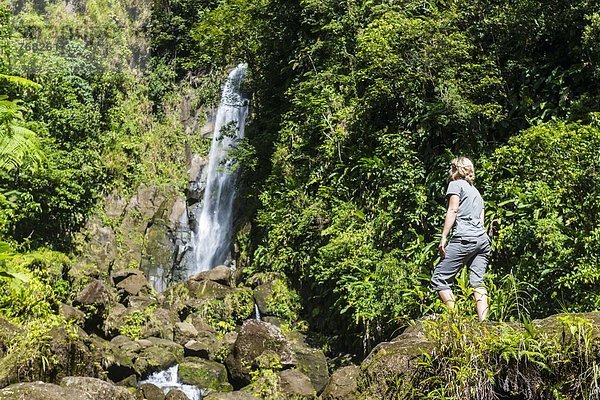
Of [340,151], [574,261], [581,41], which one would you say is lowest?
[574,261]

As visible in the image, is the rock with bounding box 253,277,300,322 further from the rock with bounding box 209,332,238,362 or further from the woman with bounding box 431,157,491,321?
the woman with bounding box 431,157,491,321

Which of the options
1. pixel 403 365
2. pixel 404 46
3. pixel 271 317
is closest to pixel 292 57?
pixel 404 46

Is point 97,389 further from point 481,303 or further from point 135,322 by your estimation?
point 135,322

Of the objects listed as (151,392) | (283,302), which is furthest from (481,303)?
(283,302)

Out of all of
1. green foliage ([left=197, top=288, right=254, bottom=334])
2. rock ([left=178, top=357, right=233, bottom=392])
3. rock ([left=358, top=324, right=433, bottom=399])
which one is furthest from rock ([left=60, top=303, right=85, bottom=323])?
rock ([left=358, top=324, right=433, bottom=399])

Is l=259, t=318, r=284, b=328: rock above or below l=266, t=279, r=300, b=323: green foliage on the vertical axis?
below

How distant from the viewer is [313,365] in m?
10.2

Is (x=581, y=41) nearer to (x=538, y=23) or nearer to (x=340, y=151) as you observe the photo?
(x=538, y=23)

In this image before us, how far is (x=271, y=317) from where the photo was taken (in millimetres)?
12633

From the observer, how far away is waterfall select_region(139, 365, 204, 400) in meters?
10.3

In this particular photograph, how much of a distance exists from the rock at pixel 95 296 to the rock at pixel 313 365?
16.5ft

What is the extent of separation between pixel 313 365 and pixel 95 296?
5638 millimetres

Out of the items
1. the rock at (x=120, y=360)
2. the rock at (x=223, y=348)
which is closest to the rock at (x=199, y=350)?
the rock at (x=223, y=348)

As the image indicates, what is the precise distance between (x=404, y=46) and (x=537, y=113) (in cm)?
266
